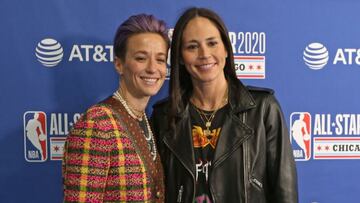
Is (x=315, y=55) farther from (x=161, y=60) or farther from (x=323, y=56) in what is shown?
(x=161, y=60)

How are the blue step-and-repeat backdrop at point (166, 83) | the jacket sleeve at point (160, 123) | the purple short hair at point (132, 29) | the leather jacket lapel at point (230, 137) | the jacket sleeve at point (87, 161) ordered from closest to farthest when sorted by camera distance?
the jacket sleeve at point (87, 161) < the purple short hair at point (132, 29) < the leather jacket lapel at point (230, 137) < the jacket sleeve at point (160, 123) < the blue step-and-repeat backdrop at point (166, 83)

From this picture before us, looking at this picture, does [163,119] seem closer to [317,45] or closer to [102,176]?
[102,176]

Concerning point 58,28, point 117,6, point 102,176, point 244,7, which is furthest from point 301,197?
point 58,28

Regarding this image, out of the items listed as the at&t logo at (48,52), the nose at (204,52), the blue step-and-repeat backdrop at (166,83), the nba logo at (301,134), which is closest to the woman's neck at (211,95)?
the nose at (204,52)

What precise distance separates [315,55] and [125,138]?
3.23 feet

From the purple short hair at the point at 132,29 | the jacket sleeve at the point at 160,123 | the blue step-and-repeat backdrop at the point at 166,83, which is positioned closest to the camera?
the purple short hair at the point at 132,29

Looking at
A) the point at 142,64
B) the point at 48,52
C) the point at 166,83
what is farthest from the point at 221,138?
the point at 48,52

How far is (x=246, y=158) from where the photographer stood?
43.0 inches

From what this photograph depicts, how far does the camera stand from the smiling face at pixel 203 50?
1.11m

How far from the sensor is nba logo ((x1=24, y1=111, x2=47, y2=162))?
4.80 feet

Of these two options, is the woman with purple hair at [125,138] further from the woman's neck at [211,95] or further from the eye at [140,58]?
the woman's neck at [211,95]

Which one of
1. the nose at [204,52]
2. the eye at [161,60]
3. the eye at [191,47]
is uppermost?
the eye at [191,47]

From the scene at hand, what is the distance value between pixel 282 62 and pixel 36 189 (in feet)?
4.00

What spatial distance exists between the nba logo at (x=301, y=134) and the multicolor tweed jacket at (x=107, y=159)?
2.55ft
